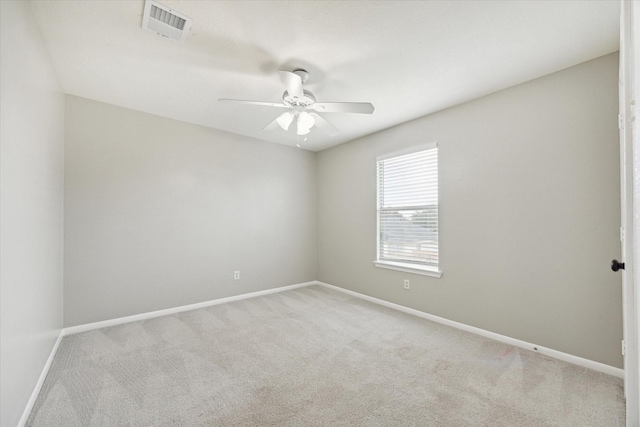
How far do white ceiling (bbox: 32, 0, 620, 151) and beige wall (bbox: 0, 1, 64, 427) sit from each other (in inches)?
13.6

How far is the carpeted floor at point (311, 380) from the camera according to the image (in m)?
1.68

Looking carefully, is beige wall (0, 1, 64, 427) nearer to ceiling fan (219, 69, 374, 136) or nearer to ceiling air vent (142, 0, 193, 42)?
ceiling air vent (142, 0, 193, 42)

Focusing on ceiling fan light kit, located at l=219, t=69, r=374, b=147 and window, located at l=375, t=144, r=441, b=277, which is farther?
window, located at l=375, t=144, r=441, b=277

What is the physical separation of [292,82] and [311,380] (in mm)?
2302

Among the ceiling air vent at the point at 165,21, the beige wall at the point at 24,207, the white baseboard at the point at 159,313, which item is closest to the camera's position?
the beige wall at the point at 24,207

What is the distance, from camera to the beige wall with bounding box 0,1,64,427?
1.40m

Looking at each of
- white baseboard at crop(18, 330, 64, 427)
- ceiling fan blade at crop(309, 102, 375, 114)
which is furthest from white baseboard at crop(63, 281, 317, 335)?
ceiling fan blade at crop(309, 102, 375, 114)

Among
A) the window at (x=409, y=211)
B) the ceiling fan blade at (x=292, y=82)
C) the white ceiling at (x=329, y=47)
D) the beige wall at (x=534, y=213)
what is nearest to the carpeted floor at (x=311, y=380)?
the beige wall at (x=534, y=213)

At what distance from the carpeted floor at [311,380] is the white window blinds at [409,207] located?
967 mm

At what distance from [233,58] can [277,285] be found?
11.2 feet

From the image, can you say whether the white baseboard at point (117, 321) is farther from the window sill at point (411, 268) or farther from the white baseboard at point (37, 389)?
the window sill at point (411, 268)

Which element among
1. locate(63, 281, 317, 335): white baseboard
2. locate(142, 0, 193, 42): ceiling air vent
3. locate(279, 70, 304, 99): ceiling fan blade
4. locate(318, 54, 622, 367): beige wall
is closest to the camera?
locate(142, 0, 193, 42): ceiling air vent

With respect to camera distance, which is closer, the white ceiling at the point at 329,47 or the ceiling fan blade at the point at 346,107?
the white ceiling at the point at 329,47

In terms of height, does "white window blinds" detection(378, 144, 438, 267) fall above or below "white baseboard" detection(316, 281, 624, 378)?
above
